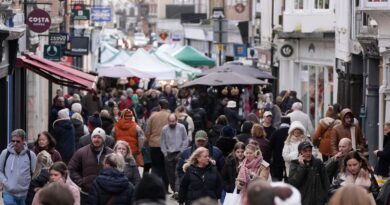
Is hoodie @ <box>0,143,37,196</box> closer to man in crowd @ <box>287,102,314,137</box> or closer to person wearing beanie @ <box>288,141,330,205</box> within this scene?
person wearing beanie @ <box>288,141,330,205</box>

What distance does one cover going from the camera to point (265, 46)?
163 ft

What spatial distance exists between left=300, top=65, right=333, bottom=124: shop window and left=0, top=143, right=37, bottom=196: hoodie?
2322cm

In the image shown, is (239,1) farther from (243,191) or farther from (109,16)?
(243,191)

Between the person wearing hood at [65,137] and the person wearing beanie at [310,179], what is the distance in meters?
6.56

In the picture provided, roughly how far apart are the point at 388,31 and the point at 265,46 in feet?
78.5

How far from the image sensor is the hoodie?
16.7 meters

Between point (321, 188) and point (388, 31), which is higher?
point (388, 31)

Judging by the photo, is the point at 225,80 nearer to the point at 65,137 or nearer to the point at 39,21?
the point at 39,21

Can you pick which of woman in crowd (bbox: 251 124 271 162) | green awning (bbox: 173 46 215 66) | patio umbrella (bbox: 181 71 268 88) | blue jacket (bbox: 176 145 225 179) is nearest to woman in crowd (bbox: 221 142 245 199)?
blue jacket (bbox: 176 145 225 179)

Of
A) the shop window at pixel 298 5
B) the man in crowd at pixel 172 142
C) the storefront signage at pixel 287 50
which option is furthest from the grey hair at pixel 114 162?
the storefront signage at pixel 287 50

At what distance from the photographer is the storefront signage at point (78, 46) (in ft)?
142

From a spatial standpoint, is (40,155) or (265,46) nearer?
(40,155)

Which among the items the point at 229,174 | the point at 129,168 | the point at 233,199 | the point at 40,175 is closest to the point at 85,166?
the point at 129,168

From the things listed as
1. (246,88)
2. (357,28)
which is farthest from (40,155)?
(246,88)
